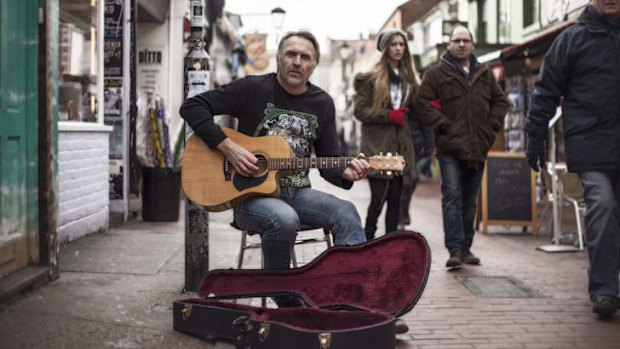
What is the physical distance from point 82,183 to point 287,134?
3.92 m

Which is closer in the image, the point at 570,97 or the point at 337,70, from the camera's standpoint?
the point at 570,97

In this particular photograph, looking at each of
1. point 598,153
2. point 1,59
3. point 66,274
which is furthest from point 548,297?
point 1,59

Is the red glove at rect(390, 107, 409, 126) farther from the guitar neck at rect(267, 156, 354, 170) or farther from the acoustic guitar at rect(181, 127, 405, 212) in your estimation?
the guitar neck at rect(267, 156, 354, 170)

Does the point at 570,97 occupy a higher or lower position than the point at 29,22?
lower

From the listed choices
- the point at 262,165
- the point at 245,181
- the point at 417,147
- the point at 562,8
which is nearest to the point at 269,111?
the point at 262,165

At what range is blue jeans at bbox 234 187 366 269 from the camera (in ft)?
13.1

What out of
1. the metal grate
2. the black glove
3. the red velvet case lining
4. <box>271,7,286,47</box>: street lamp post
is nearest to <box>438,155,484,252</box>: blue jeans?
the metal grate

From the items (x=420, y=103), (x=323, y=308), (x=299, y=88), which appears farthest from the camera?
(x=420, y=103)

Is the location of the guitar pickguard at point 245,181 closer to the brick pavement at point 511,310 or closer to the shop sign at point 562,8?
the brick pavement at point 511,310

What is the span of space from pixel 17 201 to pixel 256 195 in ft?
5.56

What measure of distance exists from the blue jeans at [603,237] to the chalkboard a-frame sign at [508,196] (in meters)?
A: 4.27

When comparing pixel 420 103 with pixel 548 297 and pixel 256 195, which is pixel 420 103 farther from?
pixel 256 195

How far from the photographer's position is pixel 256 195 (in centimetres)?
414

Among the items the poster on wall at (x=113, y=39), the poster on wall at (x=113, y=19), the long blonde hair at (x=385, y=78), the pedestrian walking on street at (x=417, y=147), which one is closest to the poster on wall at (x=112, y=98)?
the poster on wall at (x=113, y=39)
